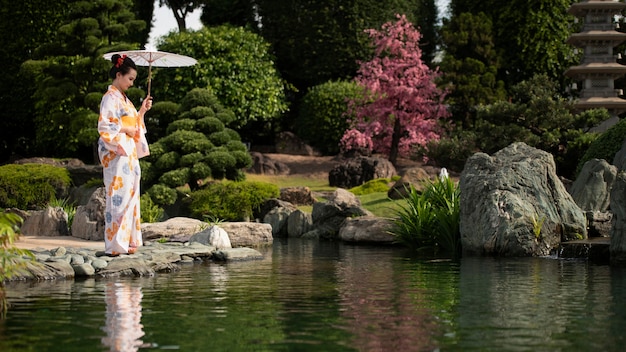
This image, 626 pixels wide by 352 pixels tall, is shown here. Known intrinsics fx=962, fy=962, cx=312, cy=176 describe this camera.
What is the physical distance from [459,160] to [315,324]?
16618 millimetres

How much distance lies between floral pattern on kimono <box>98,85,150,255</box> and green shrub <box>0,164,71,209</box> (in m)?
11.5

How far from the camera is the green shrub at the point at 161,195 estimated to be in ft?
76.1

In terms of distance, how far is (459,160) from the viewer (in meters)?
23.5

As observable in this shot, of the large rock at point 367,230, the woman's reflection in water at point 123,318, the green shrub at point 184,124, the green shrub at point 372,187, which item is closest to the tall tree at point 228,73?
the green shrub at point 184,124

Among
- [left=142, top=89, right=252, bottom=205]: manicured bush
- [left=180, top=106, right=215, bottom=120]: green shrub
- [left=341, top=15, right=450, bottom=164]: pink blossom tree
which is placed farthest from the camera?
[left=341, top=15, right=450, bottom=164]: pink blossom tree

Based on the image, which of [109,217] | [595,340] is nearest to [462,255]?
[109,217]

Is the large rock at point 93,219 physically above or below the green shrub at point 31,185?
below

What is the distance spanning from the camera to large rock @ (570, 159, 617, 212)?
16781 millimetres

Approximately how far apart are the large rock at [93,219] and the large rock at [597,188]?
8.24 meters

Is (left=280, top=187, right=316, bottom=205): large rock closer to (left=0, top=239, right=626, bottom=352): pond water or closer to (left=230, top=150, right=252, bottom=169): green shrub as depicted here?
(left=230, top=150, right=252, bottom=169): green shrub

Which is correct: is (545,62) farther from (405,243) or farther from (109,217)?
(109,217)

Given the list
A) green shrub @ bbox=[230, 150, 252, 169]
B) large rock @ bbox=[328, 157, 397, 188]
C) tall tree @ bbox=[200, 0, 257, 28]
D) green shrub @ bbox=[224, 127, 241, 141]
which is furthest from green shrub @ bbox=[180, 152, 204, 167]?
tall tree @ bbox=[200, 0, 257, 28]

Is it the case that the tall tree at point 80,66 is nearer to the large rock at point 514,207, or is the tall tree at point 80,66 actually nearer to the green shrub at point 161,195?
the green shrub at point 161,195

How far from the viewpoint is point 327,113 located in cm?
3453
